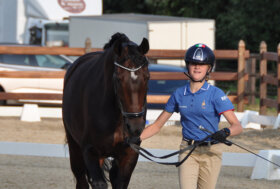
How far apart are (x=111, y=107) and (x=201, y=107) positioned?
94cm

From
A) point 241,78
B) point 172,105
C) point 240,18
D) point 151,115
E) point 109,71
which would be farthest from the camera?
point 240,18

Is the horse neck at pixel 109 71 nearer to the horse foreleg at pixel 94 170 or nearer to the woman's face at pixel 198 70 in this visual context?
the horse foreleg at pixel 94 170

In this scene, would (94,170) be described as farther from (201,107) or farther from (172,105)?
(201,107)

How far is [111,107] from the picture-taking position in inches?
208

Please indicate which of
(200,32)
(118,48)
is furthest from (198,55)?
(200,32)

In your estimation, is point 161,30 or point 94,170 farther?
point 161,30

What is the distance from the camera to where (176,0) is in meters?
30.0

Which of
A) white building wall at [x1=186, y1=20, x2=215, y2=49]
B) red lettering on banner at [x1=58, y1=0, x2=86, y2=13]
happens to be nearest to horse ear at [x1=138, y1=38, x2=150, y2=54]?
white building wall at [x1=186, y1=20, x2=215, y2=49]

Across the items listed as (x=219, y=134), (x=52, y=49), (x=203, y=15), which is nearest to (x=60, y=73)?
(x=52, y=49)

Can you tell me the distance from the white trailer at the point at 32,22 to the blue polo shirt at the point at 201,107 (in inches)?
753

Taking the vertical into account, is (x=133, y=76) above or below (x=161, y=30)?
below

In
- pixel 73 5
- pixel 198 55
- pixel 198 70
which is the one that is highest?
pixel 73 5

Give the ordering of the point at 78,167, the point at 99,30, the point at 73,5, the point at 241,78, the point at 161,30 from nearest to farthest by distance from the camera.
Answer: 1. the point at 78,167
2. the point at 241,78
3. the point at 161,30
4. the point at 99,30
5. the point at 73,5

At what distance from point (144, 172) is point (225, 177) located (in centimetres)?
99
